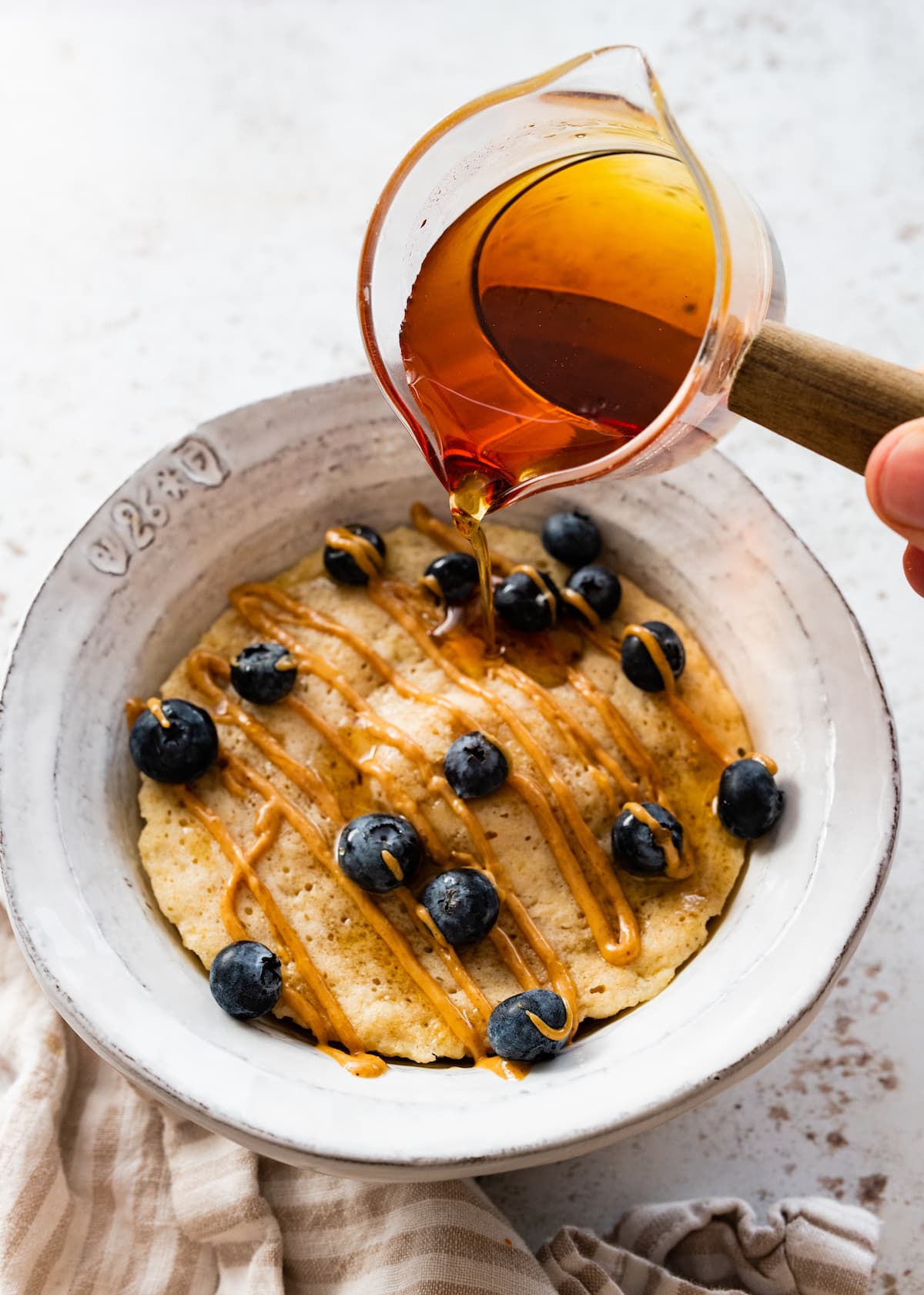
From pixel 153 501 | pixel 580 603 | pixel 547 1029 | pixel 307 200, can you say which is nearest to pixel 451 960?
pixel 547 1029

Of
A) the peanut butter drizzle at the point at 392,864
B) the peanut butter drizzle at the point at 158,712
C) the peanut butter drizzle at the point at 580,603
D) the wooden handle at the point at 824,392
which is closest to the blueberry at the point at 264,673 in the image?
the peanut butter drizzle at the point at 158,712

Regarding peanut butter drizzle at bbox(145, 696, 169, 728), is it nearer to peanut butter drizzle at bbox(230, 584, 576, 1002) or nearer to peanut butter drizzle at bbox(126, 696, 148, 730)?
peanut butter drizzle at bbox(126, 696, 148, 730)

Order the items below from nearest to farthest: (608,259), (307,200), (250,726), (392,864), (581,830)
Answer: (608,259), (392,864), (581,830), (250,726), (307,200)

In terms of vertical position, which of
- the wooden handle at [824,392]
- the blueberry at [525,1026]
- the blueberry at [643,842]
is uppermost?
the wooden handle at [824,392]

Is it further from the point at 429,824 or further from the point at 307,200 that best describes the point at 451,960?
the point at 307,200

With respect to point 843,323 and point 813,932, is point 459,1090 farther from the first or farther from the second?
point 843,323

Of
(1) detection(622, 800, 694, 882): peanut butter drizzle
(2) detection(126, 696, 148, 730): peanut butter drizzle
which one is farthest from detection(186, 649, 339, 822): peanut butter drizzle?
(1) detection(622, 800, 694, 882): peanut butter drizzle

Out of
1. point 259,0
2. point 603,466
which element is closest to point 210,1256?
point 603,466

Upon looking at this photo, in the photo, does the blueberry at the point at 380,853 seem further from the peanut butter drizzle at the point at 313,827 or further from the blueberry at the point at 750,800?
the blueberry at the point at 750,800
